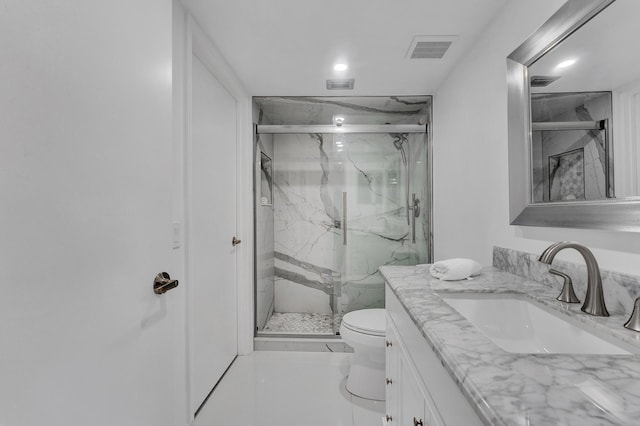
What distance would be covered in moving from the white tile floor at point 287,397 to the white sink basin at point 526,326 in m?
1.04

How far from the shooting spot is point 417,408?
3.17 feet

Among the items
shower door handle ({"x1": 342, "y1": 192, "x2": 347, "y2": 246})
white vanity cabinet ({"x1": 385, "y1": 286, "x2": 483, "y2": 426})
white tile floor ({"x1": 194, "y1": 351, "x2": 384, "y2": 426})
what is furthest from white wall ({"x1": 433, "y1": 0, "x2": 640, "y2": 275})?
white tile floor ({"x1": 194, "y1": 351, "x2": 384, "y2": 426})

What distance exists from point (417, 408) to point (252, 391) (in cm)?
142

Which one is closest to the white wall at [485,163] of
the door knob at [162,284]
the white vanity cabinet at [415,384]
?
the white vanity cabinet at [415,384]

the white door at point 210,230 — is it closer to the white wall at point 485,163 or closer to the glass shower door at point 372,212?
the glass shower door at point 372,212

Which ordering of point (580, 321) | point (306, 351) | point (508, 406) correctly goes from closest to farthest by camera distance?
1. point (508, 406)
2. point (580, 321)
3. point (306, 351)

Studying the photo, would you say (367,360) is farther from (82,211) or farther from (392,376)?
(82,211)

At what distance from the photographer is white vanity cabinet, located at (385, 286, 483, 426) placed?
67cm

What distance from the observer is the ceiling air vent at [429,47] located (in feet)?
5.92

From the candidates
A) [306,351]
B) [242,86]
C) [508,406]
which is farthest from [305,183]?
[508,406]

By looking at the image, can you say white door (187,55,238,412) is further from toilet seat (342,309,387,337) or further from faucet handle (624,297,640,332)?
faucet handle (624,297,640,332)

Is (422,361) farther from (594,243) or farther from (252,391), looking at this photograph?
(252,391)

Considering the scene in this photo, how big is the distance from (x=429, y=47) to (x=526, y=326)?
5.34ft

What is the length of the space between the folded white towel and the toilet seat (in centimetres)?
74
